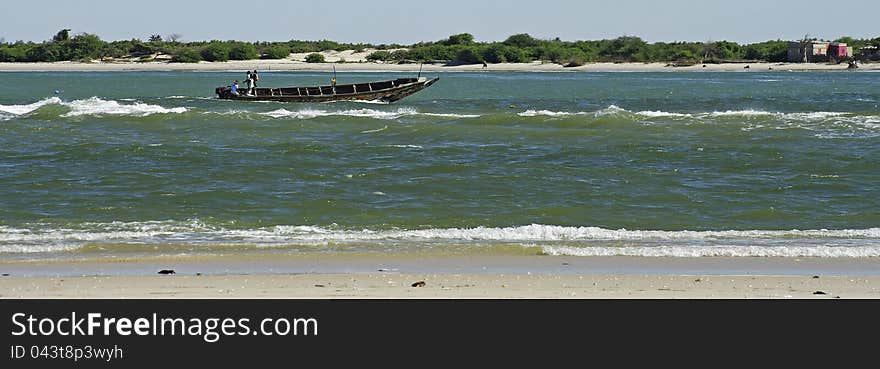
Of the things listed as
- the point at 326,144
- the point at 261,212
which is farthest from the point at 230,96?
the point at 261,212

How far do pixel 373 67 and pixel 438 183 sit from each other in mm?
76382

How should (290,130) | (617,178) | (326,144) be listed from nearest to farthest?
(617,178) → (326,144) → (290,130)

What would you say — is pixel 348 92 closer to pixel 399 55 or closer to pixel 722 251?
pixel 722 251

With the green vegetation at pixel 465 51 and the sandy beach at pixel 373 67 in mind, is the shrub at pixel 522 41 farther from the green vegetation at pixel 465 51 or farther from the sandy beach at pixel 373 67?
the sandy beach at pixel 373 67

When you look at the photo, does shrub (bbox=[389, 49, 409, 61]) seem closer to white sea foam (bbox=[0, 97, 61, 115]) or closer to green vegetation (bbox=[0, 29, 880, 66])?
green vegetation (bbox=[0, 29, 880, 66])

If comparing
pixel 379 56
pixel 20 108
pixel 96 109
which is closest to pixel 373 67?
pixel 379 56

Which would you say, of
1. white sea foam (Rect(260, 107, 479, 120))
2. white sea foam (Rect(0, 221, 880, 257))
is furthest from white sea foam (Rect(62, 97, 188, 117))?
white sea foam (Rect(0, 221, 880, 257))

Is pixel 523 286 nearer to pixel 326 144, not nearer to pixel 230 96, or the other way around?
pixel 326 144

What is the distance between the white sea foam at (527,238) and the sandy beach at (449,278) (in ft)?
1.84

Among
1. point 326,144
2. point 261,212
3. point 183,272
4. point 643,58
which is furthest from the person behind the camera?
point 643,58

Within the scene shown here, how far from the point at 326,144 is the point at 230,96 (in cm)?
2117

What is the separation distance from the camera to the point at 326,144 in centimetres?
2589

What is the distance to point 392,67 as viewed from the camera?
95.8m

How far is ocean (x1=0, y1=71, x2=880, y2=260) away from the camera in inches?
523
